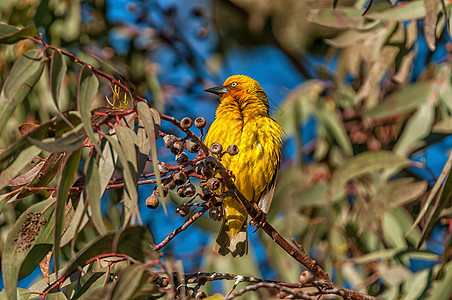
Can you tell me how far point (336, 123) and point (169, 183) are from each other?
2275 millimetres

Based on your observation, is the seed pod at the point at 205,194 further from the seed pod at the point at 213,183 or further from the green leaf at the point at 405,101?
the green leaf at the point at 405,101

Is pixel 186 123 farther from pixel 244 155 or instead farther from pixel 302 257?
pixel 244 155

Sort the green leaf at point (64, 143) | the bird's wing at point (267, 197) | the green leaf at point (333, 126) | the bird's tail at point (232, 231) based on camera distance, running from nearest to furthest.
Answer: the green leaf at point (64, 143) → the bird's tail at point (232, 231) → the bird's wing at point (267, 197) → the green leaf at point (333, 126)

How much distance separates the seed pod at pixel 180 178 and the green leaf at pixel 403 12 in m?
1.43

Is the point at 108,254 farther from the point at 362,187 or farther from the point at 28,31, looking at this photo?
the point at 362,187

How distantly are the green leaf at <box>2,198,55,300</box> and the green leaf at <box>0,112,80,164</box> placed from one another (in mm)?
281

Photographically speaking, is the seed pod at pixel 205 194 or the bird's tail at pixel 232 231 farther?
the bird's tail at pixel 232 231

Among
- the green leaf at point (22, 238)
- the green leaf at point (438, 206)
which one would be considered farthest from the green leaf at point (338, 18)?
the green leaf at point (22, 238)

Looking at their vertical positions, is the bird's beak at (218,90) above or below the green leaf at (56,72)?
below

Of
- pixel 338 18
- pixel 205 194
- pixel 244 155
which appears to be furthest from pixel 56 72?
pixel 338 18

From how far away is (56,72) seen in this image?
67.7 inches

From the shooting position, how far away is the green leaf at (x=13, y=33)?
5.72 ft

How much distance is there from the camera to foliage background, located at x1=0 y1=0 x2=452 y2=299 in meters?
3.07

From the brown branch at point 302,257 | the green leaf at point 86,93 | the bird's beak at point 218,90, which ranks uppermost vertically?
the green leaf at point 86,93
